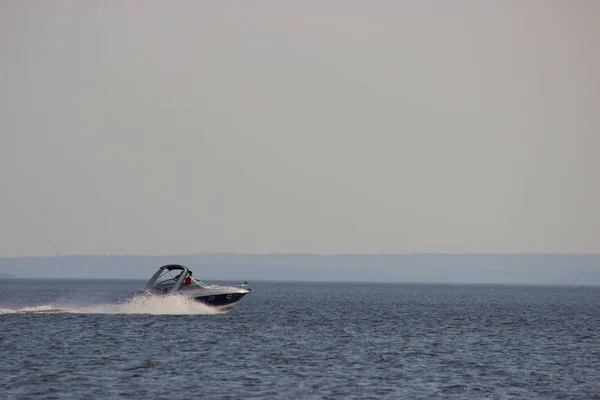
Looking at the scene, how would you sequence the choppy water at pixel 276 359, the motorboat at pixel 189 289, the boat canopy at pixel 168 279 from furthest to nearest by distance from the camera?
the motorboat at pixel 189 289, the boat canopy at pixel 168 279, the choppy water at pixel 276 359

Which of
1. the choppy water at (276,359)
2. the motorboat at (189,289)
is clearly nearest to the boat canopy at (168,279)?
the motorboat at (189,289)

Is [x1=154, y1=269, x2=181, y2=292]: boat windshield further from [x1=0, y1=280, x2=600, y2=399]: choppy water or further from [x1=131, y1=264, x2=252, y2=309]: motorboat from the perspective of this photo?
[x1=0, y1=280, x2=600, y2=399]: choppy water

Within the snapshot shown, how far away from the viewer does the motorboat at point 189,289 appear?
254ft

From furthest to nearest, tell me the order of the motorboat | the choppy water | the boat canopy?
1. the motorboat
2. the boat canopy
3. the choppy water

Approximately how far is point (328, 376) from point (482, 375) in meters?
8.33

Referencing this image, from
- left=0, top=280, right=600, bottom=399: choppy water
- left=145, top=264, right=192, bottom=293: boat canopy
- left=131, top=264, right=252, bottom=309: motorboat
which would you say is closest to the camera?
left=0, top=280, right=600, bottom=399: choppy water

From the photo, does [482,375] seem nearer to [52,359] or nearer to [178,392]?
[178,392]

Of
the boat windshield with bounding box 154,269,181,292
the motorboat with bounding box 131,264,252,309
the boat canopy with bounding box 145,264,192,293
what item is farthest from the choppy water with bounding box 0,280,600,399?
the boat windshield with bounding box 154,269,181,292

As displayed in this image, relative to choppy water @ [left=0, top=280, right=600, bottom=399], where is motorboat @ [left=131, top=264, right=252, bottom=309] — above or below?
above

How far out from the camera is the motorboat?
77.4 metres

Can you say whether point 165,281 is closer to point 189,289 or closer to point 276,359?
point 189,289

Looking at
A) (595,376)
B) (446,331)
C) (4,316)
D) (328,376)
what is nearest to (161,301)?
(4,316)

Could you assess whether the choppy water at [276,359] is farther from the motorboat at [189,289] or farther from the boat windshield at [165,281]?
the boat windshield at [165,281]

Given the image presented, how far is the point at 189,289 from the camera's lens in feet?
256
